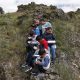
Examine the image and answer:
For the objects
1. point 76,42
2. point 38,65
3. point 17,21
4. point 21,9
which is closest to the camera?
point 38,65

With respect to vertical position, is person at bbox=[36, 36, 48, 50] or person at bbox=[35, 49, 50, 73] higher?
person at bbox=[36, 36, 48, 50]

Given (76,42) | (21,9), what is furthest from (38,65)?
(21,9)

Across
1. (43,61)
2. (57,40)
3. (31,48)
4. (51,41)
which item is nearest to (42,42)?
(31,48)

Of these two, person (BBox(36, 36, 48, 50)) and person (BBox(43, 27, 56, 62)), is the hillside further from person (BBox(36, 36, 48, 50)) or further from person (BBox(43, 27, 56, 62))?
person (BBox(36, 36, 48, 50))

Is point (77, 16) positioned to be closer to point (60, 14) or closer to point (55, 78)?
point (60, 14)

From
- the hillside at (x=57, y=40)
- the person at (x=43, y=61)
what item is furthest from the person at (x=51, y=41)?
the person at (x=43, y=61)

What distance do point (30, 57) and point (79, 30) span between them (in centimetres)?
769

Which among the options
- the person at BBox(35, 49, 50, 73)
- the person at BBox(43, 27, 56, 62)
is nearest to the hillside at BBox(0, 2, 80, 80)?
the person at BBox(43, 27, 56, 62)

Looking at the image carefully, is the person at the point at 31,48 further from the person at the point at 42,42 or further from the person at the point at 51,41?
the person at the point at 51,41

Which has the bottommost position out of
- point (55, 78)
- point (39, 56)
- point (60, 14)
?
point (55, 78)

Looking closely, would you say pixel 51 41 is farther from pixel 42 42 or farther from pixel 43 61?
pixel 43 61

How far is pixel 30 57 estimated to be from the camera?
2058 centimetres

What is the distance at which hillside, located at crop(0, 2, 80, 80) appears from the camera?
2148cm

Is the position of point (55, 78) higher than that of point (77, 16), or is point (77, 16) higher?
point (77, 16)
